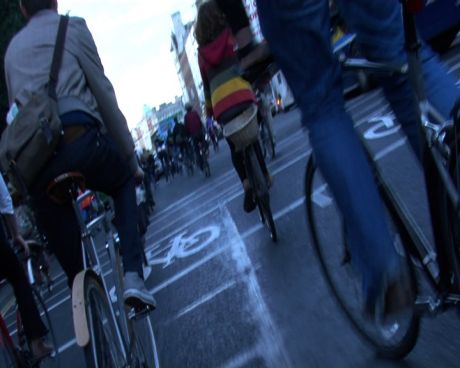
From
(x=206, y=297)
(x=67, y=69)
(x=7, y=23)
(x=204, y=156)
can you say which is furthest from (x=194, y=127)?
(x=67, y=69)

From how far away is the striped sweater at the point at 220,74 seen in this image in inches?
217

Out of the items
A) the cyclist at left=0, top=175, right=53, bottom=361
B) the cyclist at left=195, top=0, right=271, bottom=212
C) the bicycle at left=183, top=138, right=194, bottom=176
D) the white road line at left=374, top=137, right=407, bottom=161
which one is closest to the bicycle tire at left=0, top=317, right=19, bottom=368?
the cyclist at left=0, top=175, right=53, bottom=361

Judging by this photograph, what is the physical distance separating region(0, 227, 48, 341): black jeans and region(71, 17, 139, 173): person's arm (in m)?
1.50

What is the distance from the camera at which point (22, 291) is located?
14.7 feet

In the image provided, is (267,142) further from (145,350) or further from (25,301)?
(145,350)

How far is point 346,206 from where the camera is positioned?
1.95 m

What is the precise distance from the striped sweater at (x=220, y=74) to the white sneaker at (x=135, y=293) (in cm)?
264

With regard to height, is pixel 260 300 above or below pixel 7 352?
below

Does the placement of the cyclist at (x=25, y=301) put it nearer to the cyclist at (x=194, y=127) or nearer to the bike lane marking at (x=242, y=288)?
the bike lane marking at (x=242, y=288)

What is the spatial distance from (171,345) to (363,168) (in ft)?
8.66

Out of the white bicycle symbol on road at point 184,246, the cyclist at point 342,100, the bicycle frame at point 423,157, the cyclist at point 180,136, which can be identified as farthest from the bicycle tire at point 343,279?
the cyclist at point 180,136

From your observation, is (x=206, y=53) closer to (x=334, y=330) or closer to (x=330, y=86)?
(x=334, y=330)

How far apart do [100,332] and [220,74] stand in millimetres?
3714

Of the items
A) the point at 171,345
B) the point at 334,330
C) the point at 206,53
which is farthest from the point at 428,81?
the point at 206,53
